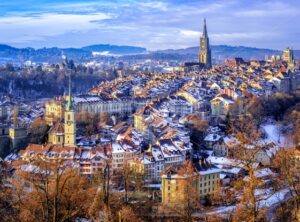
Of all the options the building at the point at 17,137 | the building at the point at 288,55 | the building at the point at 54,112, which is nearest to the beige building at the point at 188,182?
the building at the point at 17,137

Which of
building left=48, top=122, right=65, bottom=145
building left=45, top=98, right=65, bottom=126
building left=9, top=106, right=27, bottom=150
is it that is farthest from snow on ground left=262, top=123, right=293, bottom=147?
building left=9, top=106, right=27, bottom=150

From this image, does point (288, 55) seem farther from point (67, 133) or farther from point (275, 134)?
point (67, 133)

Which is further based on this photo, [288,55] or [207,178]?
[288,55]

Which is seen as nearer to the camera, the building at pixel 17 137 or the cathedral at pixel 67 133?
the cathedral at pixel 67 133

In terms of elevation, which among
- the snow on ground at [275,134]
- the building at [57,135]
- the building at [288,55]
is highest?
the building at [288,55]

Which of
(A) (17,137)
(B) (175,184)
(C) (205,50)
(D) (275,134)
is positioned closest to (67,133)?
(A) (17,137)

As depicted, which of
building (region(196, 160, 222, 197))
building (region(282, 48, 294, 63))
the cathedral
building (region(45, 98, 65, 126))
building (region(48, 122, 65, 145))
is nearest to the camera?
building (region(196, 160, 222, 197))

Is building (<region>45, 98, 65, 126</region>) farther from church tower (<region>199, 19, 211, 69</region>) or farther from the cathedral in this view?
church tower (<region>199, 19, 211, 69</region>)

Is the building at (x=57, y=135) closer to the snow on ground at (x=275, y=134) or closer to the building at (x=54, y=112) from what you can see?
the building at (x=54, y=112)

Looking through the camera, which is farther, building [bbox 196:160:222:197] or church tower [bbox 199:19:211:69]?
church tower [bbox 199:19:211:69]

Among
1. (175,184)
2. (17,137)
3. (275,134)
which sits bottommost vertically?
(275,134)

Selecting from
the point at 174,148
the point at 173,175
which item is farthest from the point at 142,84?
the point at 173,175

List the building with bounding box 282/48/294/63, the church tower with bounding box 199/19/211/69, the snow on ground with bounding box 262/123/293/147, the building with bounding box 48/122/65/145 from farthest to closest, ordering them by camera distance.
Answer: the building with bounding box 282/48/294/63 → the church tower with bounding box 199/19/211/69 → the snow on ground with bounding box 262/123/293/147 → the building with bounding box 48/122/65/145

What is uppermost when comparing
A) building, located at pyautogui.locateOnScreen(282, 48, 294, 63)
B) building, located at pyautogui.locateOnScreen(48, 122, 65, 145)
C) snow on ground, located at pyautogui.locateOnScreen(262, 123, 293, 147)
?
building, located at pyautogui.locateOnScreen(282, 48, 294, 63)
